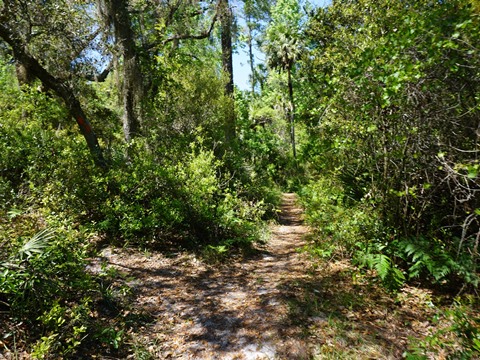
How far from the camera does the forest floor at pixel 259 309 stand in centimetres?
321

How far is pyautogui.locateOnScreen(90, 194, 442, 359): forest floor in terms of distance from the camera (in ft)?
10.5

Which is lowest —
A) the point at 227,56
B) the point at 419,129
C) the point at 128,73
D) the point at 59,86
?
the point at 419,129

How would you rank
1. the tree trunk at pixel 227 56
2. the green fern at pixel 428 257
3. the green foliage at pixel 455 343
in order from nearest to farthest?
1. the green foliage at pixel 455 343
2. the green fern at pixel 428 257
3. the tree trunk at pixel 227 56

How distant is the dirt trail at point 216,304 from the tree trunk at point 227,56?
5.07 metres

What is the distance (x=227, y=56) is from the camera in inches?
435

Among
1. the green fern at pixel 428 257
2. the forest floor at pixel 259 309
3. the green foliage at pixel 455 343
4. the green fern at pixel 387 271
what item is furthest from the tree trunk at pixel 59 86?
the green foliage at pixel 455 343

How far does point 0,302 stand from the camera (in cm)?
298

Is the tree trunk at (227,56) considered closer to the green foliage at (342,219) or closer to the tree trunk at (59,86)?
the green foliage at (342,219)

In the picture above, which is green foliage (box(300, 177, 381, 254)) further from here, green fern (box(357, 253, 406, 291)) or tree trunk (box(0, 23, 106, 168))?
tree trunk (box(0, 23, 106, 168))

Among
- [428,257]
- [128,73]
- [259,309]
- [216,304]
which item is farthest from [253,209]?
[128,73]

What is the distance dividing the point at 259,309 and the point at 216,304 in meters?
0.64

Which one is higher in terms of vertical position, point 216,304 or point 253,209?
point 253,209

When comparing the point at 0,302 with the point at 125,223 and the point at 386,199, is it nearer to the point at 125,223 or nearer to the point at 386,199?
the point at 125,223

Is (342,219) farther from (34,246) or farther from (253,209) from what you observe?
(34,246)
